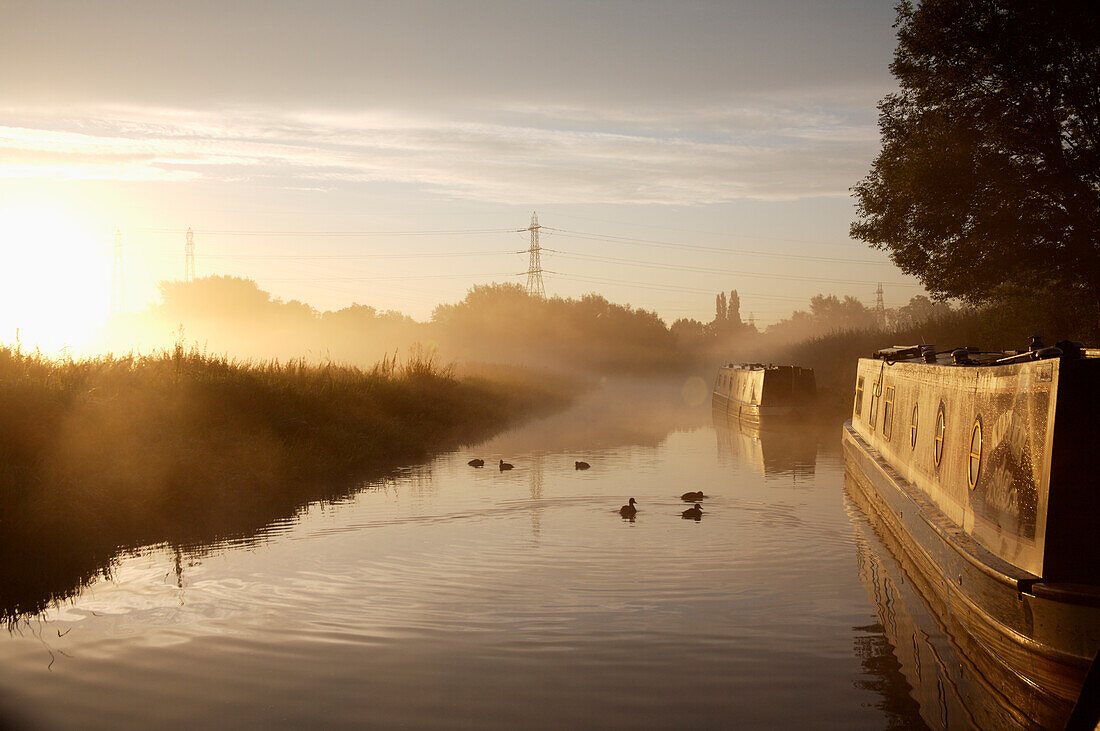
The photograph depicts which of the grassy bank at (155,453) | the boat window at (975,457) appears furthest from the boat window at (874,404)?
the grassy bank at (155,453)

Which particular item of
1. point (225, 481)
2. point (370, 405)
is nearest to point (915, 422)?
point (225, 481)

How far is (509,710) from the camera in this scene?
5020mm

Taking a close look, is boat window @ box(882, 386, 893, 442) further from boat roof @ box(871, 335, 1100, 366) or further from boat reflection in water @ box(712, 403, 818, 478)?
boat reflection in water @ box(712, 403, 818, 478)

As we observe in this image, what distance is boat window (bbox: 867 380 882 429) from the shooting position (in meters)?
13.6

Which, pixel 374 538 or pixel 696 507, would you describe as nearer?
pixel 374 538

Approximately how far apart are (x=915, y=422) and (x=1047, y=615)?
5150 mm

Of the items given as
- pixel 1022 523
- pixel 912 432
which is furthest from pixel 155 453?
pixel 1022 523

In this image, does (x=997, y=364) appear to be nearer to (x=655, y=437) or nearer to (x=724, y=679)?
(x=724, y=679)

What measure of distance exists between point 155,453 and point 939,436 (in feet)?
27.5

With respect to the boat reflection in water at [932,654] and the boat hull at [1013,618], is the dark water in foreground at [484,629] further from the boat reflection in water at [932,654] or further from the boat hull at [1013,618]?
the boat hull at [1013,618]

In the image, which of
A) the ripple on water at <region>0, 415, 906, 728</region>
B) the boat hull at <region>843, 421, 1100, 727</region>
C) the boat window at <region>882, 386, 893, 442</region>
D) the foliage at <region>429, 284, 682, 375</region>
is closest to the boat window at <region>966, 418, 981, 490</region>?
the boat hull at <region>843, 421, 1100, 727</region>

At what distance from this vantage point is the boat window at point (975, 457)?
6.53 metres

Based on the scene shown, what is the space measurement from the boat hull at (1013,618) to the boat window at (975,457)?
37 cm

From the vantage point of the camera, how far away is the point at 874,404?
45.7 ft
